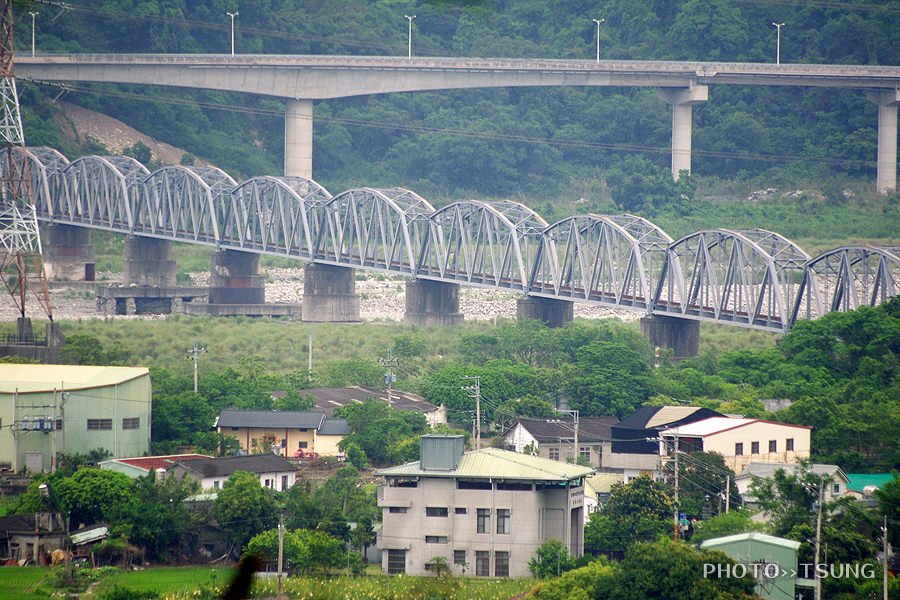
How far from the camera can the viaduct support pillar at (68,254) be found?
4729 inches

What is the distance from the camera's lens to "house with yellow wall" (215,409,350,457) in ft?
186

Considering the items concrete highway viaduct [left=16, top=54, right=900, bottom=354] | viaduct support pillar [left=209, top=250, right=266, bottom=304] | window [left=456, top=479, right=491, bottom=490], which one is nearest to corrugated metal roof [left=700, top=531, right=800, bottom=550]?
window [left=456, top=479, right=491, bottom=490]

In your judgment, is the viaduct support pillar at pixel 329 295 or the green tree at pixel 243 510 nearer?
the green tree at pixel 243 510

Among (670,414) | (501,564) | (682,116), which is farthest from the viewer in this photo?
(682,116)

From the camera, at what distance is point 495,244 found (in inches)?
4429

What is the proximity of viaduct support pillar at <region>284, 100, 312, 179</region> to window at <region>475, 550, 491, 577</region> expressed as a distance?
82.7 m

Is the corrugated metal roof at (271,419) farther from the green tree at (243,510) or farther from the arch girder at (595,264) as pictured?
the arch girder at (595,264)

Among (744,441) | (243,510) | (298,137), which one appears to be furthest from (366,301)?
(243,510)

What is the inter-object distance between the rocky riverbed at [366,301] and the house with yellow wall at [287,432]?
4564 centimetres

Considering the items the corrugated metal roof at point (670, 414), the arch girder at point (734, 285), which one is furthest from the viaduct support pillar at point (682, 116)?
the corrugated metal roof at point (670, 414)

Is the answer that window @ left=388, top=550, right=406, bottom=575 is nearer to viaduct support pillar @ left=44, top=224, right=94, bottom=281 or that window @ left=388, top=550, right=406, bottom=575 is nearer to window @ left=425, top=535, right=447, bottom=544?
window @ left=425, top=535, right=447, bottom=544

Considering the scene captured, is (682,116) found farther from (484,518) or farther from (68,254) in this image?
(484,518)

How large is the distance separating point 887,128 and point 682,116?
19284mm

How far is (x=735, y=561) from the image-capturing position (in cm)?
3600
